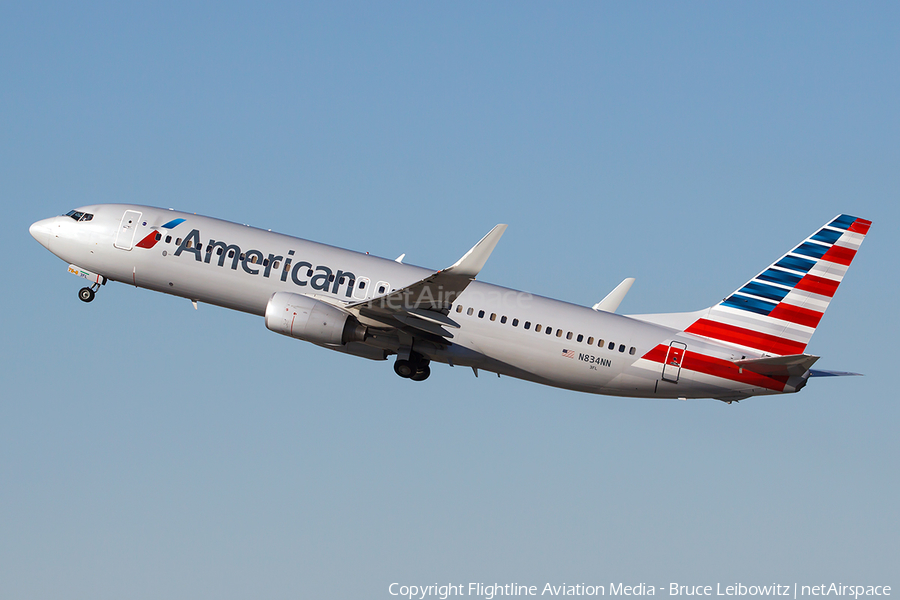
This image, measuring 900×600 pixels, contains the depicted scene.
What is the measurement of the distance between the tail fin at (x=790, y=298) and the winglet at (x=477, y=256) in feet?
36.8

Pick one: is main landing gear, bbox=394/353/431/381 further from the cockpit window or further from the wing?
the cockpit window

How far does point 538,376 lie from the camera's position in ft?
130

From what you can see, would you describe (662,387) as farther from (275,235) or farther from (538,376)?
(275,235)

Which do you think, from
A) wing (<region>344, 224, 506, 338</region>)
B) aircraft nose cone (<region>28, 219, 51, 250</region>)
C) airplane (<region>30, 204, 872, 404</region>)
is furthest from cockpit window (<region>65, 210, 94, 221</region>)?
wing (<region>344, 224, 506, 338</region>)

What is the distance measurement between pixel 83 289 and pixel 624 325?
24081 millimetres

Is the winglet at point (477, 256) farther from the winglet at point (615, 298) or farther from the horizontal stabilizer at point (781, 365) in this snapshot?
the horizontal stabilizer at point (781, 365)

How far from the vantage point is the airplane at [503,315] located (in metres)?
38.6

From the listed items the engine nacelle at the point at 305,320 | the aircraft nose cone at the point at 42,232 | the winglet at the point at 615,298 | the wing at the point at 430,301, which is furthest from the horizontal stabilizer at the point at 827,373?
the aircraft nose cone at the point at 42,232

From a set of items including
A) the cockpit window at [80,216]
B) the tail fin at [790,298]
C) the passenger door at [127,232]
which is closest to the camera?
the tail fin at [790,298]

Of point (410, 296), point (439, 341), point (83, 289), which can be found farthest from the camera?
point (83, 289)

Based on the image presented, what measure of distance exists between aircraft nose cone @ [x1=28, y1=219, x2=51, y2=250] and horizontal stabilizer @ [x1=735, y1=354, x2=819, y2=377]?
30.6 meters

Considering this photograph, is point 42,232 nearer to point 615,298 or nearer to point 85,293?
point 85,293

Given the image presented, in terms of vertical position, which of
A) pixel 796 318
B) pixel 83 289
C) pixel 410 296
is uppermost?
pixel 796 318

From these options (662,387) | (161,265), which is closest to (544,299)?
(662,387)
